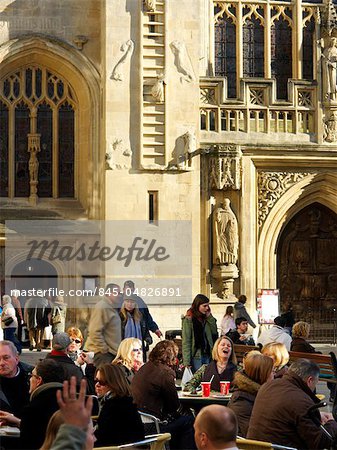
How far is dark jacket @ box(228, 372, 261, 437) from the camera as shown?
855 centimetres

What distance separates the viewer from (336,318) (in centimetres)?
2353

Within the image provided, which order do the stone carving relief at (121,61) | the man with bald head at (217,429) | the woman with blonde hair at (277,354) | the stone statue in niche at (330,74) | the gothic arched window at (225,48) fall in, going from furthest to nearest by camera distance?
the gothic arched window at (225,48) → the stone statue in niche at (330,74) → the stone carving relief at (121,61) → the woman with blonde hair at (277,354) → the man with bald head at (217,429)

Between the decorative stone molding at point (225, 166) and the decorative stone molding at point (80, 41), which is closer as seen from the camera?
the decorative stone molding at point (225, 166)

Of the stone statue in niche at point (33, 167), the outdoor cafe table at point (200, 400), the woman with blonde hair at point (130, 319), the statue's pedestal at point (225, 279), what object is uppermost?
the stone statue in niche at point (33, 167)

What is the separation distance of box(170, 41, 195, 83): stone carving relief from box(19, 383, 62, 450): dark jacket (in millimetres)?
15631

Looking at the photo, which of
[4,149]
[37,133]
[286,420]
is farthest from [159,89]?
[286,420]

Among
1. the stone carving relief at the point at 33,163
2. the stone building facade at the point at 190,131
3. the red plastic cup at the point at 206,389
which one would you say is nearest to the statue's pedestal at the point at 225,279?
the stone building facade at the point at 190,131

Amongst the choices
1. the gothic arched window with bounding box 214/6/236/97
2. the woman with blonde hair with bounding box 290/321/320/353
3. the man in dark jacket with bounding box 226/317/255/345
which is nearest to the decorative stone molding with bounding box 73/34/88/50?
the gothic arched window with bounding box 214/6/236/97

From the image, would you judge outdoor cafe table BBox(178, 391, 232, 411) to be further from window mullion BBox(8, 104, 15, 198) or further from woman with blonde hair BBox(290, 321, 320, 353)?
window mullion BBox(8, 104, 15, 198)

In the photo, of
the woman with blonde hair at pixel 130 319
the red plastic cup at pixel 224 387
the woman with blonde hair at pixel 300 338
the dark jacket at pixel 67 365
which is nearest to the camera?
the dark jacket at pixel 67 365

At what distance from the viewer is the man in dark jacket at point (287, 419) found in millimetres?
7590

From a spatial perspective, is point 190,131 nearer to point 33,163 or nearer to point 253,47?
point 253,47

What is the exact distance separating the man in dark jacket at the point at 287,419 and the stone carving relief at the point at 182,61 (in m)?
15.1

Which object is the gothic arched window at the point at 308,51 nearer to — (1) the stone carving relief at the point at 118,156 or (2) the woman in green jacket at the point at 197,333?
(1) the stone carving relief at the point at 118,156
